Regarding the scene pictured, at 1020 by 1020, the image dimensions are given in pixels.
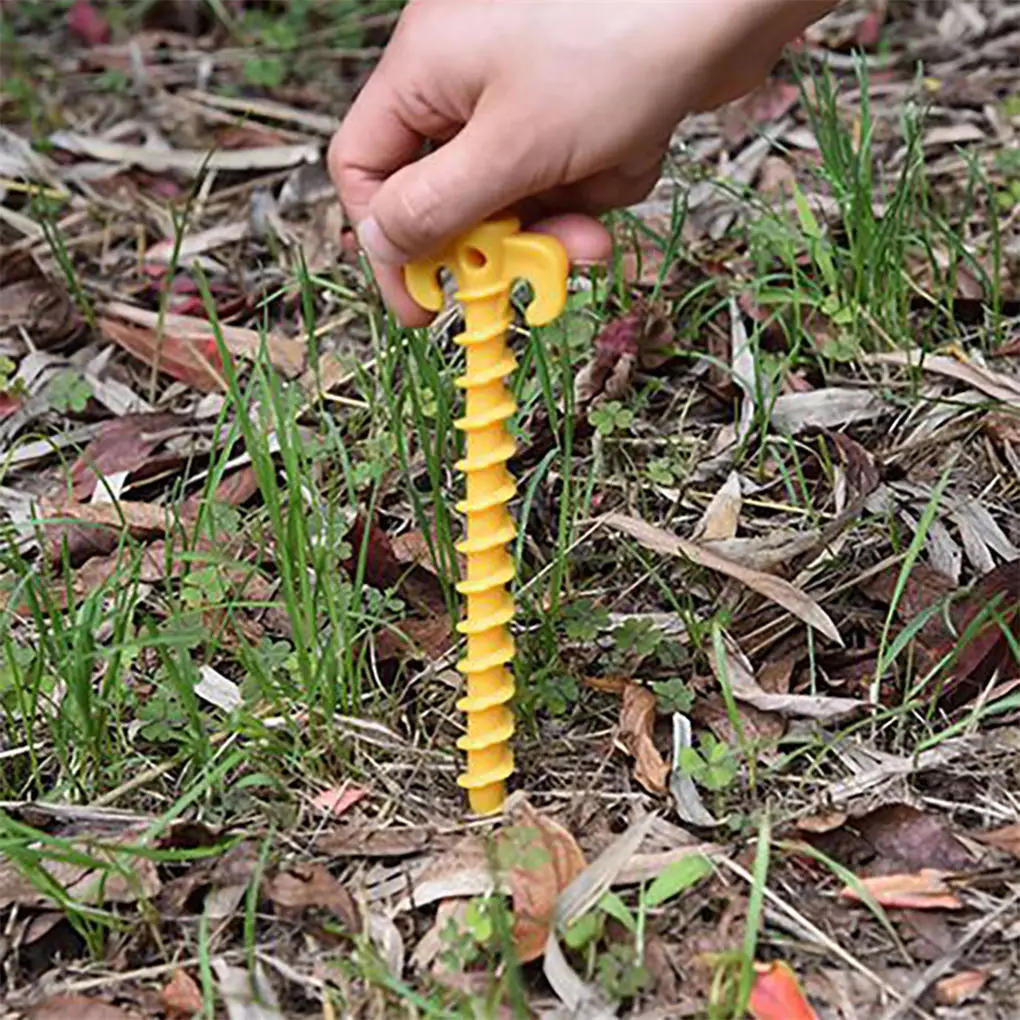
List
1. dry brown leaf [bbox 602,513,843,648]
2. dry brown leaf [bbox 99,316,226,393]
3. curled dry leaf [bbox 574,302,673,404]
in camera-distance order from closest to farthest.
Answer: dry brown leaf [bbox 602,513,843,648] < curled dry leaf [bbox 574,302,673,404] < dry brown leaf [bbox 99,316,226,393]

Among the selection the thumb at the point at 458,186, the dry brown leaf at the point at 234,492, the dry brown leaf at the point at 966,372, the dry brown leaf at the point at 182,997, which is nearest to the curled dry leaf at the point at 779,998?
the dry brown leaf at the point at 182,997

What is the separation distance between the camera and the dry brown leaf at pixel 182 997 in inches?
65.4

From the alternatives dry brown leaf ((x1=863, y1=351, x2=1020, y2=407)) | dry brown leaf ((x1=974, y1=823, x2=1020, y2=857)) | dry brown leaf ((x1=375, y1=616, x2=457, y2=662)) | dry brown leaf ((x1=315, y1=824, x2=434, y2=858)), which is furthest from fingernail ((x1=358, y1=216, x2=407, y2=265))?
dry brown leaf ((x1=863, y1=351, x2=1020, y2=407))

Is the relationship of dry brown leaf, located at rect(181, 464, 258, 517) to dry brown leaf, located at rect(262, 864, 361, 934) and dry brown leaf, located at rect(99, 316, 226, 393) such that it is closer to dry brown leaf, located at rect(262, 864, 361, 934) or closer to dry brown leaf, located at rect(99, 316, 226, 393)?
dry brown leaf, located at rect(99, 316, 226, 393)

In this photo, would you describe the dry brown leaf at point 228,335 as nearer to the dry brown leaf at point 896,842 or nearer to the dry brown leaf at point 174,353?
the dry brown leaf at point 174,353

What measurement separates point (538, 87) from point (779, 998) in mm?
843

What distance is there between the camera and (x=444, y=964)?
1665 mm

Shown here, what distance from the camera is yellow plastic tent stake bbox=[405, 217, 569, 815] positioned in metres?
1.65

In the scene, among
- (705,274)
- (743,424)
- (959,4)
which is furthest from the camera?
(959,4)

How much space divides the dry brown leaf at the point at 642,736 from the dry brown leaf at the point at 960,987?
1.19 feet

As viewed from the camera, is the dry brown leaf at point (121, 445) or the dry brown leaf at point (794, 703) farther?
the dry brown leaf at point (121, 445)

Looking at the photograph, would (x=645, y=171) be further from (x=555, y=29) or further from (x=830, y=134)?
(x=830, y=134)

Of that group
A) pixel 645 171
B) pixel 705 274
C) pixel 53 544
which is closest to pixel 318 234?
pixel 705 274

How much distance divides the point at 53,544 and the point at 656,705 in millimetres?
866
